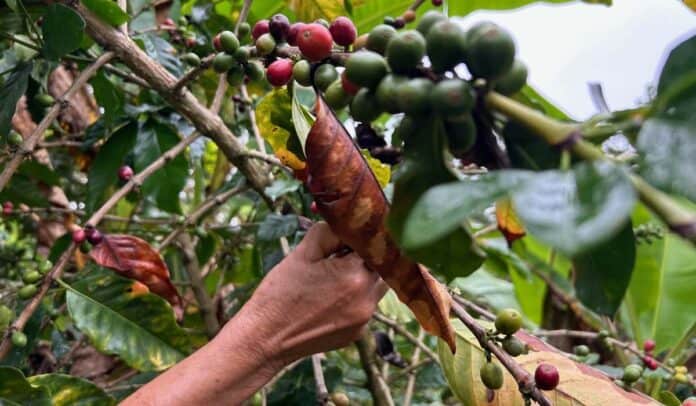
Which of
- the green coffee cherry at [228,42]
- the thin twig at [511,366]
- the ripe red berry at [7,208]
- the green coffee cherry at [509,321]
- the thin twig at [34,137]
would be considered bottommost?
the ripe red berry at [7,208]

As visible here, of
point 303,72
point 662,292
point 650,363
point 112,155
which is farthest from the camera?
point 662,292

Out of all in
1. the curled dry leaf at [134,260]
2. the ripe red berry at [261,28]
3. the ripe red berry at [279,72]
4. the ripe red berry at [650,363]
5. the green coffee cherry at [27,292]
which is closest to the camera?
the ripe red berry at [279,72]

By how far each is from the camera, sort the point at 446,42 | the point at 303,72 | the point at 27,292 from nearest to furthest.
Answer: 1. the point at 446,42
2. the point at 303,72
3. the point at 27,292

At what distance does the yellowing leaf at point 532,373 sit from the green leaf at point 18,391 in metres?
0.67

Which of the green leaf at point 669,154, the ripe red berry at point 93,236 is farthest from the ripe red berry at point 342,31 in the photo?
the ripe red berry at point 93,236

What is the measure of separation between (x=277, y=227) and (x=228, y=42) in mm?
555

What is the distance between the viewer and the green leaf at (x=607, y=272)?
605 millimetres

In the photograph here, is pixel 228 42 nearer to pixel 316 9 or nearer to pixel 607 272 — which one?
pixel 316 9

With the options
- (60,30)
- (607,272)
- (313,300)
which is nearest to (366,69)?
(607,272)

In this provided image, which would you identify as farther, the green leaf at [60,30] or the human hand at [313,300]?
the green leaf at [60,30]

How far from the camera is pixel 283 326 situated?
1.08 meters

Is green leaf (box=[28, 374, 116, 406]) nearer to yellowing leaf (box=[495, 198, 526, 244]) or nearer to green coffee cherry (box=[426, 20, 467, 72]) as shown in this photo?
yellowing leaf (box=[495, 198, 526, 244])

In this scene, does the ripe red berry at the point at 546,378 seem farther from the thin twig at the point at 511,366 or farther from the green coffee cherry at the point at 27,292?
the green coffee cherry at the point at 27,292

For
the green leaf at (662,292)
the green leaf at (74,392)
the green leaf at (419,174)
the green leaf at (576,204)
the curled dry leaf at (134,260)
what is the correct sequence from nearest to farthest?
the green leaf at (576,204), the green leaf at (419,174), the green leaf at (74,392), the curled dry leaf at (134,260), the green leaf at (662,292)
